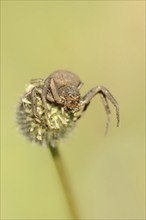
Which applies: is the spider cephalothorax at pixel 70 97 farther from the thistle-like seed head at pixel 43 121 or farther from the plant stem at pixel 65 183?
the plant stem at pixel 65 183

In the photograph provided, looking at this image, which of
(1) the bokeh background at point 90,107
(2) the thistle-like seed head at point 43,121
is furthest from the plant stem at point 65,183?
(1) the bokeh background at point 90,107

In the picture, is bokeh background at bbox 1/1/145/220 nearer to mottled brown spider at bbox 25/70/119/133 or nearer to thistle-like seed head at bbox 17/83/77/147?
thistle-like seed head at bbox 17/83/77/147

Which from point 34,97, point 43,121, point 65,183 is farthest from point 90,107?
point 65,183

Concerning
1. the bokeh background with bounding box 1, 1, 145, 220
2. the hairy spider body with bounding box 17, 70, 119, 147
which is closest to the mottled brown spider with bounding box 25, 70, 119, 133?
the hairy spider body with bounding box 17, 70, 119, 147

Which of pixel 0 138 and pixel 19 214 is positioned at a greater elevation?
pixel 0 138

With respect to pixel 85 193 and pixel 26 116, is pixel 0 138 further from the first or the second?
pixel 26 116

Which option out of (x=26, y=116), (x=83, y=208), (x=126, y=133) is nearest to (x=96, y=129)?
(x=126, y=133)

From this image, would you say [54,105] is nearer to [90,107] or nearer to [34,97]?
[34,97]
